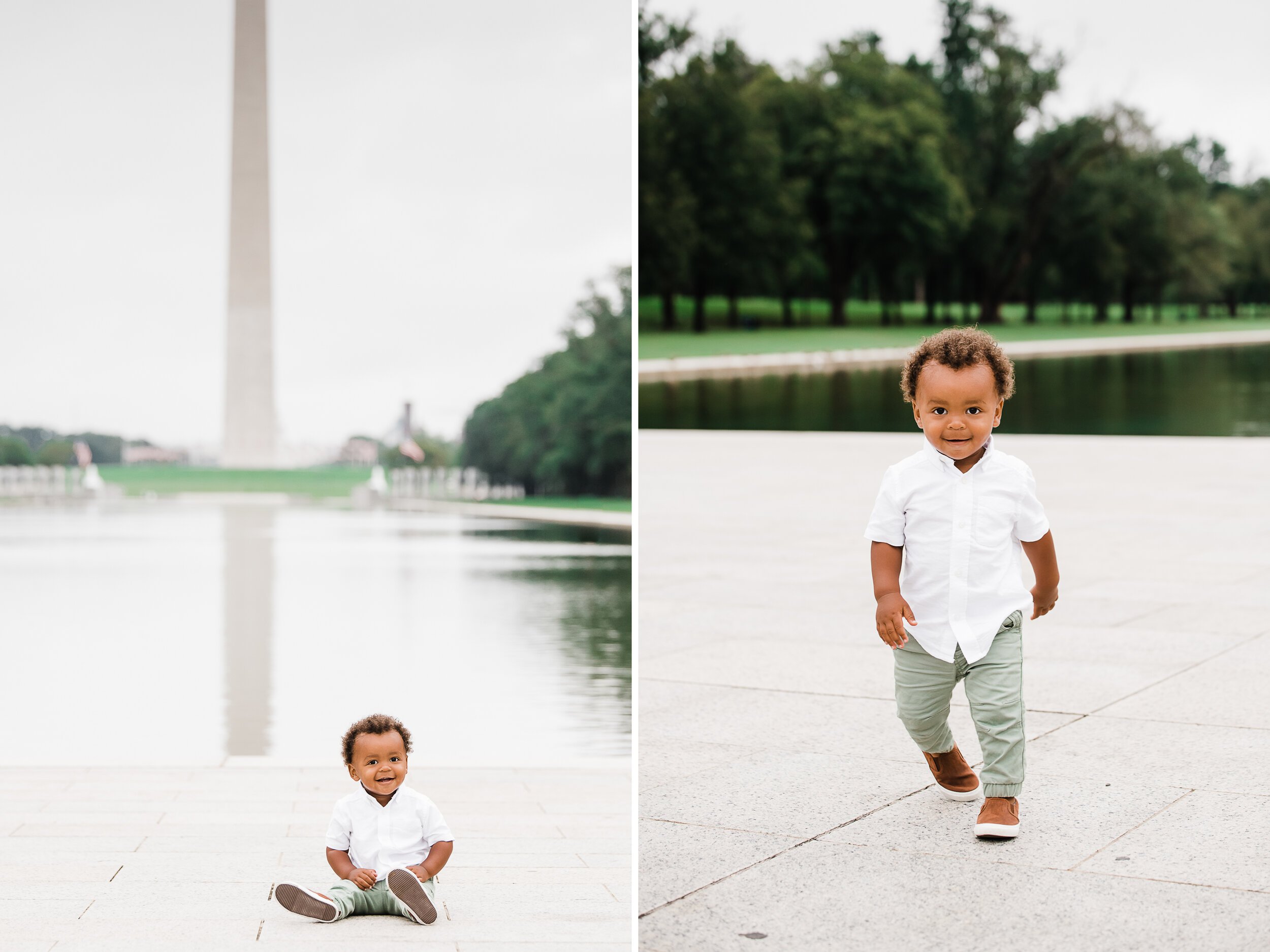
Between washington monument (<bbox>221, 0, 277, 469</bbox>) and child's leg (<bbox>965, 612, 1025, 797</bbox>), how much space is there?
129ft

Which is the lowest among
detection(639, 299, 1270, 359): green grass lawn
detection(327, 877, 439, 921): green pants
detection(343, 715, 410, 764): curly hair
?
detection(327, 877, 439, 921): green pants

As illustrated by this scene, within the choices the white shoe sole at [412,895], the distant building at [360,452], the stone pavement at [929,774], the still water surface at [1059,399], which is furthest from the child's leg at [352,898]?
the distant building at [360,452]

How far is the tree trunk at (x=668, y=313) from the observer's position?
58938 millimetres

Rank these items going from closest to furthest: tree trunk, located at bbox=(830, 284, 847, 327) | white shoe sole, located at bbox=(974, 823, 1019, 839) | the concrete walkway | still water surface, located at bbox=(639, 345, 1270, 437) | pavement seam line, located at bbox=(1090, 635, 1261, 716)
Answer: white shoe sole, located at bbox=(974, 823, 1019, 839), pavement seam line, located at bbox=(1090, 635, 1261, 716), still water surface, located at bbox=(639, 345, 1270, 437), the concrete walkway, tree trunk, located at bbox=(830, 284, 847, 327)

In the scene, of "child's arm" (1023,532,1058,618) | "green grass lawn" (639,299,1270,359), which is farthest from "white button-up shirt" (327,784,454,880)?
"green grass lawn" (639,299,1270,359)

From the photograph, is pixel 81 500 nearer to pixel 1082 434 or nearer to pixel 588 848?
pixel 1082 434

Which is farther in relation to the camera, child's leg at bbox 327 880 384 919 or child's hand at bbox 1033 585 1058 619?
child's hand at bbox 1033 585 1058 619

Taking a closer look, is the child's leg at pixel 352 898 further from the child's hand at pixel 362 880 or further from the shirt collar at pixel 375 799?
the shirt collar at pixel 375 799

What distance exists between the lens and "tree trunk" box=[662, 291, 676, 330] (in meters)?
58.9

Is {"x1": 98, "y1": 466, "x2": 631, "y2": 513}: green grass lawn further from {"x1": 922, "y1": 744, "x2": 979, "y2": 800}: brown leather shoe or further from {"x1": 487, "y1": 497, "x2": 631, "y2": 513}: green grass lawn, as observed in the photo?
{"x1": 922, "y1": 744, "x2": 979, "y2": 800}: brown leather shoe

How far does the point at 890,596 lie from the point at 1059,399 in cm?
3225

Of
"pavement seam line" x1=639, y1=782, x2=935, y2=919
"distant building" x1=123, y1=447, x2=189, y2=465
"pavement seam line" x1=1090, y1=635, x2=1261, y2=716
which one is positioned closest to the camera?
"pavement seam line" x1=639, y1=782, x2=935, y2=919

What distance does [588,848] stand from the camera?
435 centimetres

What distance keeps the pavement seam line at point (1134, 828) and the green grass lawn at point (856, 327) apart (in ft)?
133
